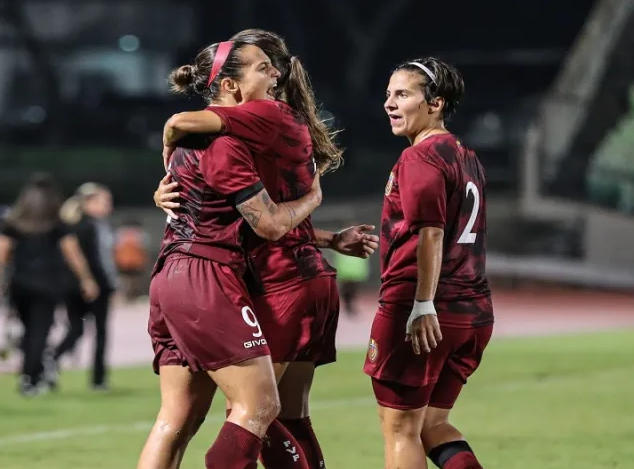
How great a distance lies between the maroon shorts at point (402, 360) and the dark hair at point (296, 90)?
0.75m

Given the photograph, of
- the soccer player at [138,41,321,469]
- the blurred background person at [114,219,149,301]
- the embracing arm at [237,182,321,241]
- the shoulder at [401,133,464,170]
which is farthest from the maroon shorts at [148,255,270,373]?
the blurred background person at [114,219,149,301]

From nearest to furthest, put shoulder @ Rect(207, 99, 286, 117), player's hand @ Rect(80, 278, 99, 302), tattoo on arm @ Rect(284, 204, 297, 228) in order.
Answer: shoulder @ Rect(207, 99, 286, 117), tattoo on arm @ Rect(284, 204, 297, 228), player's hand @ Rect(80, 278, 99, 302)

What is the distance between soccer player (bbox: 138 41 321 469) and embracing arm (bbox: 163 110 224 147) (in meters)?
0.07

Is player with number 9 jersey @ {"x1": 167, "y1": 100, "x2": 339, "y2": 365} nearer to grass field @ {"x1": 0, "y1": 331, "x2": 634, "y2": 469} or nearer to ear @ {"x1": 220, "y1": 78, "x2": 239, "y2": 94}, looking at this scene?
ear @ {"x1": 220, "y1": 78, "x2": 239, "y2": 94}

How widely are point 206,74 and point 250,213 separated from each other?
2.16ft

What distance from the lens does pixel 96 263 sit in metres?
13.4

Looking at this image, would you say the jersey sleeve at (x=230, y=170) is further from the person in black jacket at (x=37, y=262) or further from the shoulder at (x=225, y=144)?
the person in black jacket at (x=37, y=262)

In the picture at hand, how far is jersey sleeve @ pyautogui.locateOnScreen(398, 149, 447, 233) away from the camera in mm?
6227

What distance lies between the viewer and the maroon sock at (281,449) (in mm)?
6359

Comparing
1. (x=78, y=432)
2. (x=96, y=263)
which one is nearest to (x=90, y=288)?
(x=96, y=263)

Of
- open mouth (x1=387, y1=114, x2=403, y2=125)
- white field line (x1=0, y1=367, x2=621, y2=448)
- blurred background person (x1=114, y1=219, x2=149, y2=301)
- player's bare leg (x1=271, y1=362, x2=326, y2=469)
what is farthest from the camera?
blurred background person (x1=114, y1=219, x2=149, y2=301)

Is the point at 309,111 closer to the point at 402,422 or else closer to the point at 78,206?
the point at 402,422

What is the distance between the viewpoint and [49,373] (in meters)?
14.0

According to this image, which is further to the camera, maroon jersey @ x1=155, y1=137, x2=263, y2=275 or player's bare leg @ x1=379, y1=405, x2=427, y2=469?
player's bare leg @ x1=379, y1=405, x2=427, y2=469
